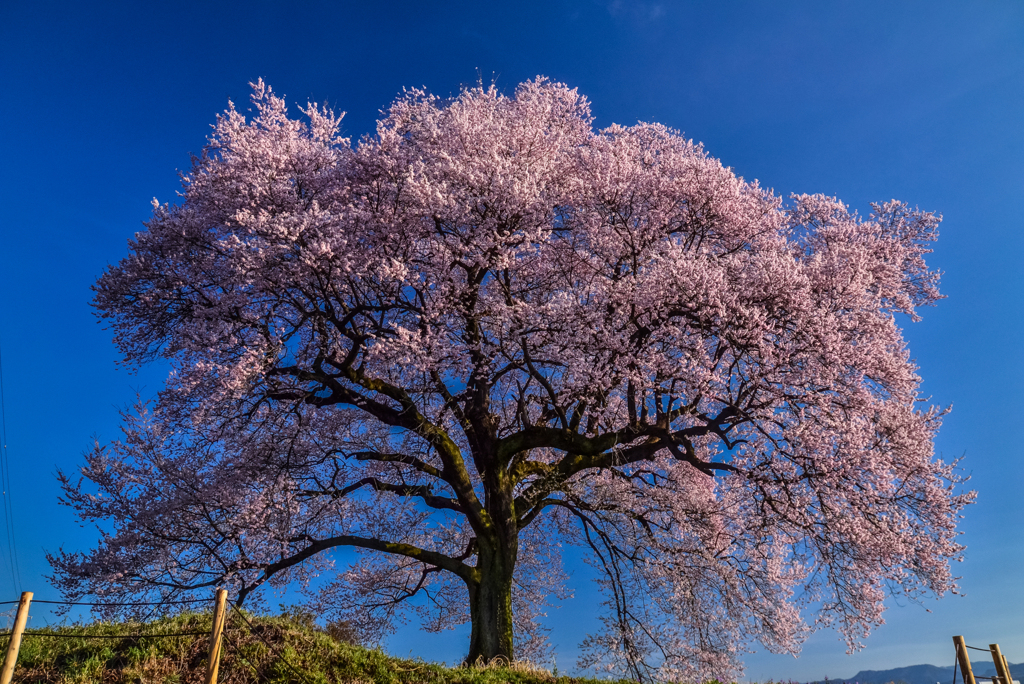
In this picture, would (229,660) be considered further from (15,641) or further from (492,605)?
(492,605)

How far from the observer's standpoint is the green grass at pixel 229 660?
9.12 meters

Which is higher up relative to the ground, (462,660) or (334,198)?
(334,198)

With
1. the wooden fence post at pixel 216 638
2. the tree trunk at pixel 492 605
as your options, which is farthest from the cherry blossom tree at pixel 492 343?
the wooden fence post at pixel 216 638

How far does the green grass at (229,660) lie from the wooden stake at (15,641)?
624 mm

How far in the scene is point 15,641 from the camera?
26.0 ft

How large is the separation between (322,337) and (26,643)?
6.79m

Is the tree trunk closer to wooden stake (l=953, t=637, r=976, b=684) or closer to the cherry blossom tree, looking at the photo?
the cherry blossom tree

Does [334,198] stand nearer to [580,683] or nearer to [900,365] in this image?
[580,683]

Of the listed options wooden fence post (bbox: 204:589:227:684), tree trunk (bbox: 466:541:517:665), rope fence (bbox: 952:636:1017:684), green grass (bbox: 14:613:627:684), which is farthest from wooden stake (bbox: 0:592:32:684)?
rope fence (bbox: 952:636:1017:684)

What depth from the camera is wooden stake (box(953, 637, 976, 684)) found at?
13.0 meters

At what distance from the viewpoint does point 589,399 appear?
12.5 metres

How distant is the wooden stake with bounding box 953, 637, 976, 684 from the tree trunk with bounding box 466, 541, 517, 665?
8783mm

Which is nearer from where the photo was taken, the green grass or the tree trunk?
the green grass

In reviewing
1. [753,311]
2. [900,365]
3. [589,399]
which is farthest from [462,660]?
[900,365]
